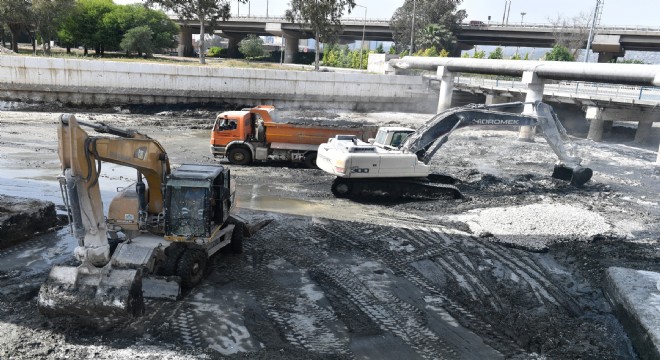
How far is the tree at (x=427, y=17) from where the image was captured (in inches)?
2320

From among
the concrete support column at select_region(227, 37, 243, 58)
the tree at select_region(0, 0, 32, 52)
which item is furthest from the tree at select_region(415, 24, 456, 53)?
the tree at select_region(0, 0, 32, 52)

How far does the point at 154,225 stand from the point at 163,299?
4.91 feet

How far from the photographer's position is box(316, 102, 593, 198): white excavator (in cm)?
1494

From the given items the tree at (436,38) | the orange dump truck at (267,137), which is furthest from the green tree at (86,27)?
the tree at (436,38)

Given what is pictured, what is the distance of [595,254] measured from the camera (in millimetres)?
11609

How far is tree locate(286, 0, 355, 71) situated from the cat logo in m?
36.3

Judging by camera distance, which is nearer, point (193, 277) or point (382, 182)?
point (193, 277)

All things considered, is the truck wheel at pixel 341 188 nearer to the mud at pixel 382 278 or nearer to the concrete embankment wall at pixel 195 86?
the mud at pixel 382 278

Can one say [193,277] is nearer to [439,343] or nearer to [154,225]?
[154,225]

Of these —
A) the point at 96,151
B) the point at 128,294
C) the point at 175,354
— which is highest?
the point at 96,151

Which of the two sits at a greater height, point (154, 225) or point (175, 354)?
point (154, 225)

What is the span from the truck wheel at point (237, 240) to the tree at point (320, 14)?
114 ft

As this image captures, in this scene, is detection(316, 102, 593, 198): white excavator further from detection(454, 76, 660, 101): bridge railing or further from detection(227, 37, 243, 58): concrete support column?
detection(227, 37, 243, 58): concrete support column

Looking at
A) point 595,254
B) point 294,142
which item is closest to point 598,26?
point 294,142
